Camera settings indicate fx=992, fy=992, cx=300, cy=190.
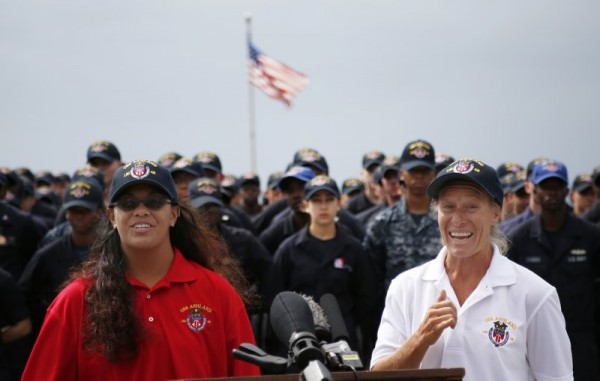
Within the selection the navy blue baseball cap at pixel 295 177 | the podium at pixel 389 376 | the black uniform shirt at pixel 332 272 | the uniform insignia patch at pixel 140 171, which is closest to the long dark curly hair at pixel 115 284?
the uniform insignia patch at pixel 140 171

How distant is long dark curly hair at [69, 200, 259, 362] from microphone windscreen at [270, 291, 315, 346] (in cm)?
118

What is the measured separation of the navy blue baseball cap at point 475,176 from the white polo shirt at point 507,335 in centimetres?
35

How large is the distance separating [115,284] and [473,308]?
5.21 feet

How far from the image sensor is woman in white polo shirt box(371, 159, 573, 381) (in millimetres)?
4227

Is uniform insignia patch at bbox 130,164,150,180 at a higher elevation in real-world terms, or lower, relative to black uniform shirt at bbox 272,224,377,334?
higher

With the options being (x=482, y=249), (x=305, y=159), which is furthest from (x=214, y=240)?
(x=305, y=159)

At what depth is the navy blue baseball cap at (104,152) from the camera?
40.4 ft

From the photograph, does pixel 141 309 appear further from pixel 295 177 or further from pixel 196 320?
pixel 295 177

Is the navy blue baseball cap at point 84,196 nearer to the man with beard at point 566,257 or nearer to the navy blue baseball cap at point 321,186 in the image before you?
the navy blue baseball cap at point 321,186

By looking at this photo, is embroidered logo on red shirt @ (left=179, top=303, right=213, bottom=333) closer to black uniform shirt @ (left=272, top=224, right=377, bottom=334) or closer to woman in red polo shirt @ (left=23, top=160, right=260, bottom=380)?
woman in red polo shirt @ (left=23, top=160, right=260, bottom=380)

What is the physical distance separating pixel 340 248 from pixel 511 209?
4004 millimetres

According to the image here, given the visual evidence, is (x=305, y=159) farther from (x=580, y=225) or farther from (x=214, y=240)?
(x=214, y=240)

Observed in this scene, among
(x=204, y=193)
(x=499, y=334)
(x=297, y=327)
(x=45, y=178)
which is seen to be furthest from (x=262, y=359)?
(x=45, y=178)

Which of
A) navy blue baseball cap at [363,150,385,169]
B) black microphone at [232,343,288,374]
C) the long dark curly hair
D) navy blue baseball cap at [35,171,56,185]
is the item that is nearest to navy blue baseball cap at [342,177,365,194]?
navy blue baseball cap at [363,150,385,169]
